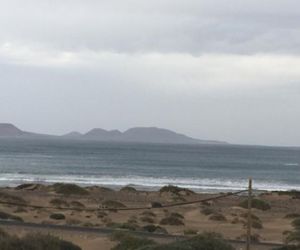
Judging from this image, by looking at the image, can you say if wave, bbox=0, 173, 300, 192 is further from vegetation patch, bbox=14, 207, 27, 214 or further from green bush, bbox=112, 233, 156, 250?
green bush, bbox=112, 233, 156, 250

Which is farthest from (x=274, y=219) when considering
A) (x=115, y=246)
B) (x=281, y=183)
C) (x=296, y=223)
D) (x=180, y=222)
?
(x=281, y=183)

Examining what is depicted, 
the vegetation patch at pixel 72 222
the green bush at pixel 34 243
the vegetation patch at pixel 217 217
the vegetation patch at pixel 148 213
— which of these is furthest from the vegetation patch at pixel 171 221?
the green bush at pixel 34 243

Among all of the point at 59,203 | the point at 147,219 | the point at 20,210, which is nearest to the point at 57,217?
the point at 147,219

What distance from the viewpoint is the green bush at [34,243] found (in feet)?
47.1

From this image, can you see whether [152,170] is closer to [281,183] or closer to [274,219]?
[281,183]

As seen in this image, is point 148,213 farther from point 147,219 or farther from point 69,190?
point 69,190

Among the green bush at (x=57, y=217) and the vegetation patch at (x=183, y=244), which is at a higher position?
the vegetation patch at (x=183, y=244)

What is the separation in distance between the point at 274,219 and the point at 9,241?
19.6 meters

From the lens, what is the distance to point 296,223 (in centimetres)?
2802

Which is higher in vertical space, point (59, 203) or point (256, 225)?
point (256, 225)

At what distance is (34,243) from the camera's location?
48.3 feet

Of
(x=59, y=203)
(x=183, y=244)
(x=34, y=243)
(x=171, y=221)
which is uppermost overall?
(x=183, y=244)

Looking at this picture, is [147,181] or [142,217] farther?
[147,181]

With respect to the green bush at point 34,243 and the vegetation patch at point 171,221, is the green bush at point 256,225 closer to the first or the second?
the vegetation patch at point 171,221
